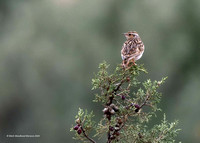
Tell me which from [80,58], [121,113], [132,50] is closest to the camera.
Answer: [121,113]

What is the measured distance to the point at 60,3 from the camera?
3222 centimetres

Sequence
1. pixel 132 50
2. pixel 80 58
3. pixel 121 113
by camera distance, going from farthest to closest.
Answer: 1. pixel 80 58
2. pixel 132 50
3. pixel 121 113

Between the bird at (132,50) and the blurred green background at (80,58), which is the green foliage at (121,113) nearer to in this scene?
the bird at (132,50)

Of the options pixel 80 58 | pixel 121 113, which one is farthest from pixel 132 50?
pixel 80 58

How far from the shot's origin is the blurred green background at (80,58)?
84.6 ft

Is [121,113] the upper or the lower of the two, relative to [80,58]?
lower

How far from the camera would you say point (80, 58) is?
90.6 feet

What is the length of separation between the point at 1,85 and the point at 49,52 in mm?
3507

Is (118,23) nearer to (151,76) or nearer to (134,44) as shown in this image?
(151,76)

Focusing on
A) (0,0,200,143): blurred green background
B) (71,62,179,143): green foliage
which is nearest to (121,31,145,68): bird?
(71,62,179,143): green foliage

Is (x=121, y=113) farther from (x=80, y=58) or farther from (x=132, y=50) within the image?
(x=80, y=58)

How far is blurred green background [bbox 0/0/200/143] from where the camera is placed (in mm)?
25797

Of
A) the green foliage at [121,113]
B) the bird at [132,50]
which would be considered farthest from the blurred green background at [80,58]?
the green foliage at [121,113]

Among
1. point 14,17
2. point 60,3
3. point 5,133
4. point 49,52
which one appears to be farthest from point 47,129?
point 14,17
